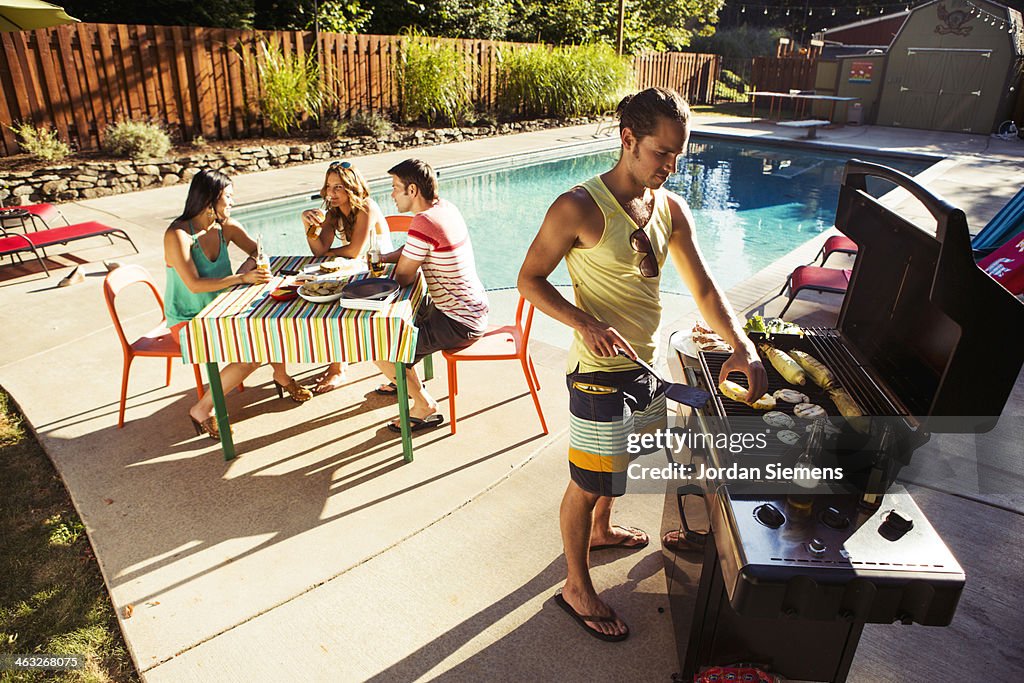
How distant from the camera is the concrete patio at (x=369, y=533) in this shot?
234cm

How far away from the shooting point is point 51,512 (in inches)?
122

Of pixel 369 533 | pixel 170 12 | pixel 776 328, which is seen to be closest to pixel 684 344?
pixel 776 328

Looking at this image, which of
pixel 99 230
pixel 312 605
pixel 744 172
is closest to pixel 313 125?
pixel 99 230

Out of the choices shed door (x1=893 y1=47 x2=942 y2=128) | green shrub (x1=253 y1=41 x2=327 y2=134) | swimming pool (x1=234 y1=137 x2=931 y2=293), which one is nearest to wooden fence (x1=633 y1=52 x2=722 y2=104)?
shed door (x1=893 y1=47 x2=942 y2=128)

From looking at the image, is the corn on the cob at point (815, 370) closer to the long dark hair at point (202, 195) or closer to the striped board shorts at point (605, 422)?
the striped board shorts at point (605, 422)

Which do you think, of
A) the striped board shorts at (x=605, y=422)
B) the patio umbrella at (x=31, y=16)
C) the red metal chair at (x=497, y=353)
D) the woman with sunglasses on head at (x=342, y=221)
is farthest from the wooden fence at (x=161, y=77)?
the striped board shorts at (x=605, y=422)

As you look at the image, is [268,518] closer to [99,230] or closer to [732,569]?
[732,569]

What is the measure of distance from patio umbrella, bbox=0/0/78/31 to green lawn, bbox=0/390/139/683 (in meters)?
3.29

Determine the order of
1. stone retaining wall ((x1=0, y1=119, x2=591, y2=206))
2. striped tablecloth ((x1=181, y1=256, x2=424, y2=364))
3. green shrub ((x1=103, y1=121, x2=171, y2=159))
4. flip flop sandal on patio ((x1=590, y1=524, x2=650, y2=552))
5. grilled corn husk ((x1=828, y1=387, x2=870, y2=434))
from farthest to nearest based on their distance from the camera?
green shrub ((x1=103, y1=121, x2=171, y2=159)) < stone retaining wall ((x1=0, y1=119, x2=591, y2=206)) < striped tablecloth ((x1=181, y1=256, x2=424, y2=364)) < flip flop sandal on patio ((x1=590, y1=524, x2=650, y2=552)) < grilled corn husk ((x1=828, y1=387, x2=870, y2=434))

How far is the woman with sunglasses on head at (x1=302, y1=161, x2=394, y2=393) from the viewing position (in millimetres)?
4105

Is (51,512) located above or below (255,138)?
below

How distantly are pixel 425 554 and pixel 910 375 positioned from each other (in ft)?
6.54

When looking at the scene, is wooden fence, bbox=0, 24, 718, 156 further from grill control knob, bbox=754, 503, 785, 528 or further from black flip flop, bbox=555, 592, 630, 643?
grill control knob, bbox=754, 503, 785, 528

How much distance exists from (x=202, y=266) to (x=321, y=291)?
86 cm
